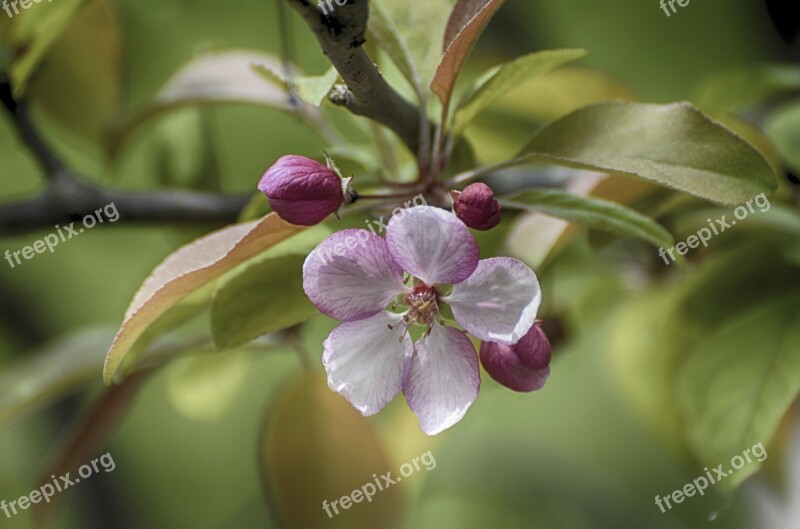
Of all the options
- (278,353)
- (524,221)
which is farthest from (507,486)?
(524,221)

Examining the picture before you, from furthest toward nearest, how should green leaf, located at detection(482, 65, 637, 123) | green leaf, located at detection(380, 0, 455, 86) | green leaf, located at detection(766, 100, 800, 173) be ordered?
green leaf, located at detection(482, 65, 637, 123) → green leaf, located at detection(766, 100, 800, 173) → green leaf, located at detection(380, 0, 455, 86)

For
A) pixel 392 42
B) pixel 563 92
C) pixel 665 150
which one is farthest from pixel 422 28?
pixel 563 92

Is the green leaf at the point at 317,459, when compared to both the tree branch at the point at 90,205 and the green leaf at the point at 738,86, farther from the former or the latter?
the green leaf at the point at 738,86

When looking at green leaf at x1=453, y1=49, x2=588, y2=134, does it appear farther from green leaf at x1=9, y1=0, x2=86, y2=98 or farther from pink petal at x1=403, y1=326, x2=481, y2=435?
green leaf at x1=9, y1=0, x2=86, y2=98

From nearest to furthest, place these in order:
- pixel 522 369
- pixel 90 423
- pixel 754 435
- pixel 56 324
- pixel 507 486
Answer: pixel 522 369
pixel 754 435
pixel 90 423
pixel 507 486
pixel 56 324

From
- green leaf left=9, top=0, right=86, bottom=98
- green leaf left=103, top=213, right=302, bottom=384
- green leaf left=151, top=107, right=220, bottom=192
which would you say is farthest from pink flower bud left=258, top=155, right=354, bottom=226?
green leaf left=151, top=107, right=220, bottom=192

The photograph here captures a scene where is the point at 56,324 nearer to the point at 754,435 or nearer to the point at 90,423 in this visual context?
the point at 90,423

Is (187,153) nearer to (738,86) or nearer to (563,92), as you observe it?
(563,92)
